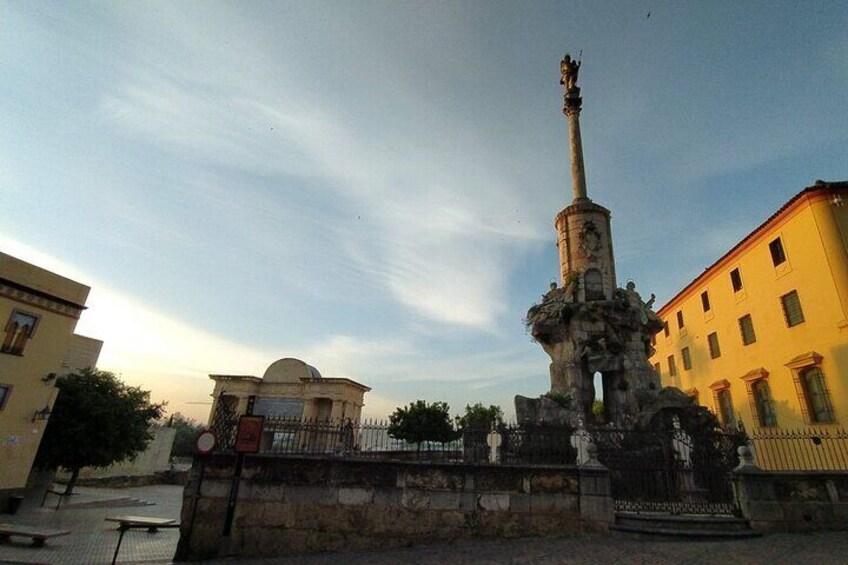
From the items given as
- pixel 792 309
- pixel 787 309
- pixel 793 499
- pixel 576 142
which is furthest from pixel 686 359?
pixel 793 499

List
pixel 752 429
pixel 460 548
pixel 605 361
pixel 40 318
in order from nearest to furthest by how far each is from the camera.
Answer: pixel 460 548
pixel 40 318
pixel 605 361
pixel 752 429

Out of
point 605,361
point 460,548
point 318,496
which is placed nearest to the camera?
point 460,548

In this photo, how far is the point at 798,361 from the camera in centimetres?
1988

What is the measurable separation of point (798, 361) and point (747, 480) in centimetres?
1491

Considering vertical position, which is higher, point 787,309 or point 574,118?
point 574,118

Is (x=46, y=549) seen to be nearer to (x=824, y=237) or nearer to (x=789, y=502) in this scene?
(x=789, y=502)

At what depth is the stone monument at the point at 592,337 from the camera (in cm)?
1784

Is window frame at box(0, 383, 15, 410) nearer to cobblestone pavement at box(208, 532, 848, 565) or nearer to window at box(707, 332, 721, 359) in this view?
cobblestone pavement at box(208, 532, 848, 565)

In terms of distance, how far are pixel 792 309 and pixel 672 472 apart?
15.4 m

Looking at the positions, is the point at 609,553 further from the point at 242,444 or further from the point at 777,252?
the point at 777,252

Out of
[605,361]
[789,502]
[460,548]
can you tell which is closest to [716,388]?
[605,361]

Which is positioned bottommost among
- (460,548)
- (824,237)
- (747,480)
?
(460,548)

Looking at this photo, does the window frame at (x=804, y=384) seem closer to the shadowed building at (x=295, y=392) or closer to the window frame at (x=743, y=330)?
the window frame at (x=743, y=330)

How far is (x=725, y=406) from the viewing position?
86.8 ft
